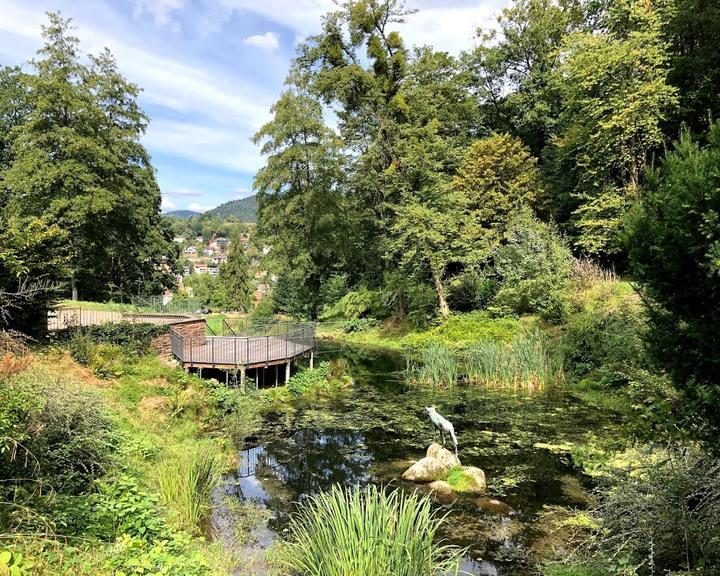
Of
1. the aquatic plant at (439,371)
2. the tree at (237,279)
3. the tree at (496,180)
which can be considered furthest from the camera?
the tree at (237,279)

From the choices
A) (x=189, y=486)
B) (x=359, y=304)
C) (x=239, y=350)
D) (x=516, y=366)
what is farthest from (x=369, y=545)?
(x=359, y=304)

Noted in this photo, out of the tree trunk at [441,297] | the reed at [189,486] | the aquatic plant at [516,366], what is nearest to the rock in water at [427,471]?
the reed at [189,486]

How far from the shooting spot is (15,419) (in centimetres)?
438

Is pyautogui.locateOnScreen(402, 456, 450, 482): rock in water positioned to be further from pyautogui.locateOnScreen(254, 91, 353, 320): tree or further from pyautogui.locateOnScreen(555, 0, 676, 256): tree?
pyautogui.locateOnScreen(254, 91, 353, 320): tree

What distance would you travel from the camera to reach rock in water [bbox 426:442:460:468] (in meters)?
8.09

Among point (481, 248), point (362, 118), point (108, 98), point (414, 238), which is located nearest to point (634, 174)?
point (481, 248)

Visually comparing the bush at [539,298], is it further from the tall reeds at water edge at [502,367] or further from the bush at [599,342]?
the tall reeds at water edge at [502,367]

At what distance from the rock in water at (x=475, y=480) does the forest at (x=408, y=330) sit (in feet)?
0.17

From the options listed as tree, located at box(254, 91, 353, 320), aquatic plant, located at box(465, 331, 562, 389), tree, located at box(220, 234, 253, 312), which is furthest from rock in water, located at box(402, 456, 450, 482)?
tree, located at box(220, 234, 253, 312)

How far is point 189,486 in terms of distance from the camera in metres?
6.02

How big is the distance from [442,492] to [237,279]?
172 feet

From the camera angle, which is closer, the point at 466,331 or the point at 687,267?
the point at 687,267

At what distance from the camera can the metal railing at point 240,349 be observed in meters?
13.7

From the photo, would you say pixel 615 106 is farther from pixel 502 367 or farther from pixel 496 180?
pixel 502 367
